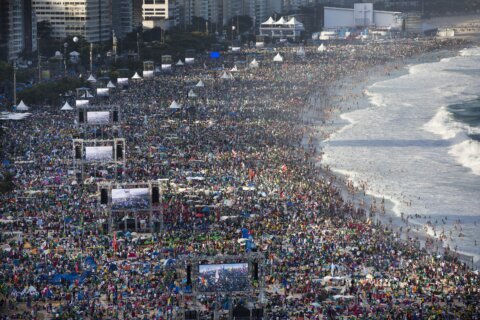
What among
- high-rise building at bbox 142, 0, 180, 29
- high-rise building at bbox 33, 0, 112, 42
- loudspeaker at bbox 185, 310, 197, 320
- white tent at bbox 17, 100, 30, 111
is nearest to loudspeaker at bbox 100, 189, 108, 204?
loudspeaker at bbox 185, 310, 197, 320

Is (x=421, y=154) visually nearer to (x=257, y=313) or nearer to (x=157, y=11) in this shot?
(x=257, y=313)

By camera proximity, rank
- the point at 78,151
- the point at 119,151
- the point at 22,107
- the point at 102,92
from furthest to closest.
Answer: the point at 102,92
the point at 22,107
the point at 119,151
the point at 78,151

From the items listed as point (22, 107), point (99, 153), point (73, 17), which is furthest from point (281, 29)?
point (99, 153)

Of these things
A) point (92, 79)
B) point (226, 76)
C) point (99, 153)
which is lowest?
point (99, 153)

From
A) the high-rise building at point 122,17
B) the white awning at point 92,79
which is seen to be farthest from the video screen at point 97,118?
the high-rise building at point 122,17

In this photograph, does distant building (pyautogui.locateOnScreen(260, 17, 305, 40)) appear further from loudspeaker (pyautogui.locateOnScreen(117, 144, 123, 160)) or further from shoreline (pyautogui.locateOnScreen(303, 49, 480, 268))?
loudspeaker (pyautogui.locateOnScreen(117, 144, 123, 160))

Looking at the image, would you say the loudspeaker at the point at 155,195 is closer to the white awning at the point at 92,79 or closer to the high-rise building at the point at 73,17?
the white awning at the point at 92,79
